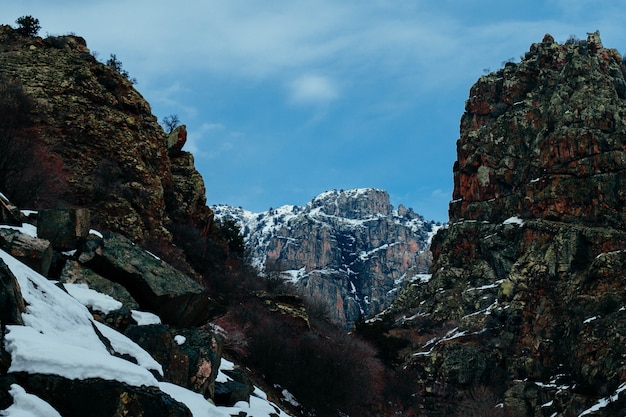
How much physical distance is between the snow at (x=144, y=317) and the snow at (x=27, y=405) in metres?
6.79

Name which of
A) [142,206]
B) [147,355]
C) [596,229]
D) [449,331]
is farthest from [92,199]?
[596,229]

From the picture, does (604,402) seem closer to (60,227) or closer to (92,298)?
(92,298)

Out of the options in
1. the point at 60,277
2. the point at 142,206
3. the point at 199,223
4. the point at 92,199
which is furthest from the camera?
the point at 199,223

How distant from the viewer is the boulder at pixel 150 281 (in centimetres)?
1722

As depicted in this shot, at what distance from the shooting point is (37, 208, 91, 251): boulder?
1644 centimetres

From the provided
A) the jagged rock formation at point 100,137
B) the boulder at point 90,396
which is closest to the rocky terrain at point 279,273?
the boulder at point 90,396

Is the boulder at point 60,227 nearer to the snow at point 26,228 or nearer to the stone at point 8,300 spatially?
the snow at point 26,228

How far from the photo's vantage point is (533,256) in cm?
7925

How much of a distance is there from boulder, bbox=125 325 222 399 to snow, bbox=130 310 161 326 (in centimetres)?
94

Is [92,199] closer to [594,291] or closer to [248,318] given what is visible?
[248,318]

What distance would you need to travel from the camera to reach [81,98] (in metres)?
37.9

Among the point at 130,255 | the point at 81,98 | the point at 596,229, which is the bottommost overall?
the point at 130,255

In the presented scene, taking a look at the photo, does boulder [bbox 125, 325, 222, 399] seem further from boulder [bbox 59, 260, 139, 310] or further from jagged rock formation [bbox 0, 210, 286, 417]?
boulder [bbox 59, 260, 139, 310]

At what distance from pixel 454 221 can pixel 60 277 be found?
94.7m
